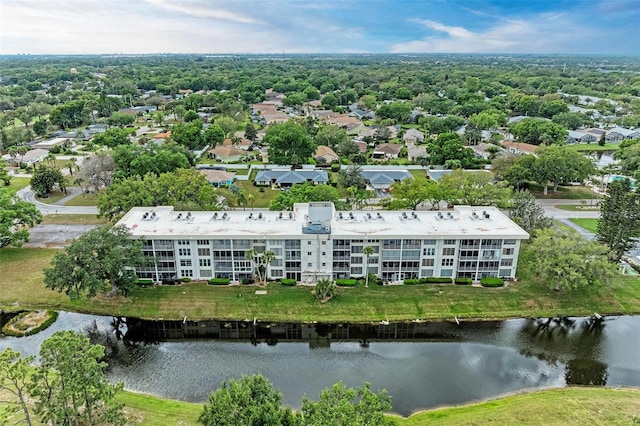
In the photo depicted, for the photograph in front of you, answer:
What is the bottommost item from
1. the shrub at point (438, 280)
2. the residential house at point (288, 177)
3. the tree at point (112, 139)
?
the shrub at point (438, 280)

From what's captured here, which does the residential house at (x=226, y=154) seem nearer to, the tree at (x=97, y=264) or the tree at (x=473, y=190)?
the tree at (x=473, y=190)

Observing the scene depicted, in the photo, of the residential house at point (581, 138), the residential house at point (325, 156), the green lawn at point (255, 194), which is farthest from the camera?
the residential house at point (581, 138)

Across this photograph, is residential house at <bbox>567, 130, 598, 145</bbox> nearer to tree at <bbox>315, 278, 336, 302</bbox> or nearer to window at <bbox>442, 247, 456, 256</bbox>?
window at <bbox>442, 247, 456, 256</bbox>

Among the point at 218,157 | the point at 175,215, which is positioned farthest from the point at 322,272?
the point at 218,157

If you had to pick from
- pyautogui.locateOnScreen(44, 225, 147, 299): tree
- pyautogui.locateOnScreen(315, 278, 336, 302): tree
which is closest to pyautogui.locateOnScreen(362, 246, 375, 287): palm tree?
pyautogui.locateOnScreen(315, 278, 336, 302): tree

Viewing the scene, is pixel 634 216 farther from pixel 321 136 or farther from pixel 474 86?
pixel 474 86

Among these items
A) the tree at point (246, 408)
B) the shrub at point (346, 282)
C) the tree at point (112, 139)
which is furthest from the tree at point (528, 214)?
the tree at point (112, 139)

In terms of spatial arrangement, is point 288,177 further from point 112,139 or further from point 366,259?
point 112,139

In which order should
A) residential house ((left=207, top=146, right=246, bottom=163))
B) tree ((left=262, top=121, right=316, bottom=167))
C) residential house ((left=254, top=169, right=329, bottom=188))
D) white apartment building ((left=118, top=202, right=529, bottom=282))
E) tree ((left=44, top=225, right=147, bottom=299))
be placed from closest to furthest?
tree ((left=44, top=225, right=147, bottom=299)), white apartment building ((left=118, top=202, right=529, bottom=282)), residential house ((left=254, top=169, right=329, bottom=188)), tree ((left=262, top=121, right=316, bottom=167)), residential house ((left=207, top=146, right=246, bottom=163))
